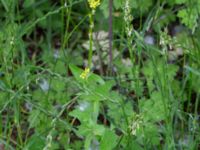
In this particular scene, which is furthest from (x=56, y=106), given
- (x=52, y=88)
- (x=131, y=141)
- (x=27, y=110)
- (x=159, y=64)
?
(x=131, y=141)

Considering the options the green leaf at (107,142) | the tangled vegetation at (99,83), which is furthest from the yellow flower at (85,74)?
the green leaf at (107,142)

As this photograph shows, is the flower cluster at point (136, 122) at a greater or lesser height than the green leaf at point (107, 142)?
greater

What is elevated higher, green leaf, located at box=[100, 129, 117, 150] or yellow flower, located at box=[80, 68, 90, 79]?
yellow flower, located at box=[80, 68, 90, 79]

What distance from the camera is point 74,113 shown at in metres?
2.09

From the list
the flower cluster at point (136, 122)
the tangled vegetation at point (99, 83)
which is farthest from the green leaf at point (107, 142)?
the flower cluster at point (136, 122)

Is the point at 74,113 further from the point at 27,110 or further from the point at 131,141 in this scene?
the point at 27,110

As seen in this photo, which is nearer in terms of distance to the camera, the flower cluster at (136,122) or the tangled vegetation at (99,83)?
the flower cluster at (136,122)

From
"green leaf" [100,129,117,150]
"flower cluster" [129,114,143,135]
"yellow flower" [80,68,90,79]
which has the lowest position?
"green leaf" [100,129,117,150]

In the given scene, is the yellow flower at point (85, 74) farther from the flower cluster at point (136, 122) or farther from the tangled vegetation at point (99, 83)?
the flower cluster at point (136, 122)

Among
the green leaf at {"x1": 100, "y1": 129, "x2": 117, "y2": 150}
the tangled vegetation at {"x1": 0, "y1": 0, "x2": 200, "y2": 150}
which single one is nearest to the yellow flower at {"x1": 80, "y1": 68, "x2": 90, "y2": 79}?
the tangled vegetation at {"x1": 0, "y1": 0, "x2": 200, "y2": 150}

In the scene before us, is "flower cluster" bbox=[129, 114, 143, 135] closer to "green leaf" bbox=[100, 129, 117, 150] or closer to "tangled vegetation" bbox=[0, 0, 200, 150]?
"tangled vegetation" bbox=[0, 0, 200, 150]

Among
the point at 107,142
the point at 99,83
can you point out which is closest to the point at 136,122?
the point at 107,142

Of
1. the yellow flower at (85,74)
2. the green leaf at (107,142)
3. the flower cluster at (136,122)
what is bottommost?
the green leaf at (107,142)

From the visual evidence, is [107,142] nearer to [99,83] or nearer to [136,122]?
[136,122]
